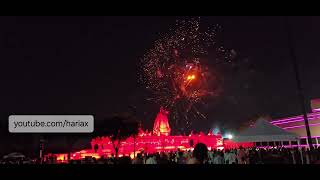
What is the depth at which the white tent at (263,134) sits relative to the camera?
1318 cm

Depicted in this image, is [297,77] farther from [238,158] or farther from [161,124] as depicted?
[161,124]

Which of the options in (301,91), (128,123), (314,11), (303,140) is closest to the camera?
(314,11)

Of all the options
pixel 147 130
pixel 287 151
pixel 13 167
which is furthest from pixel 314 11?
pixel 147 130

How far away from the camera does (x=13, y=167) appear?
4926 mm

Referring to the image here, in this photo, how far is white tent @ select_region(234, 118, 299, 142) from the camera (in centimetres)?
1318

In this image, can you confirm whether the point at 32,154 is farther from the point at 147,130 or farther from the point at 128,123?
the point at 147,130

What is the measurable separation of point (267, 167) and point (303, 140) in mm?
28924

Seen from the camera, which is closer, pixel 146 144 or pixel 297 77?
pixel 297 77

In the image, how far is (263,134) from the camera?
13227 mm

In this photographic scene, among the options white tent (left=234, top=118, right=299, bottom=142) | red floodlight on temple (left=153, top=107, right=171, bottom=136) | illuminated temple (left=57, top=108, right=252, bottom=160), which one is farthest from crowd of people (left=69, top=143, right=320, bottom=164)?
red floodlight on temple (left=153, top=107, right=171, bottom=136)

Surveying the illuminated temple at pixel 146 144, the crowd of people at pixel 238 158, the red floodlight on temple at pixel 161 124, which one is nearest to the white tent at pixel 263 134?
the crowd of people at pixel 238 158

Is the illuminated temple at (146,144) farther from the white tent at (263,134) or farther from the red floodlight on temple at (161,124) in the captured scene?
the white tent at (263,134)

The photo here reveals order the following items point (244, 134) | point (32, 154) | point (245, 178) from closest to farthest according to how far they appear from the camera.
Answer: point (245, 178), point (244, 134), point (32, 154)

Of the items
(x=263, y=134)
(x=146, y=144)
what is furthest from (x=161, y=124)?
(x=263, y=134)
